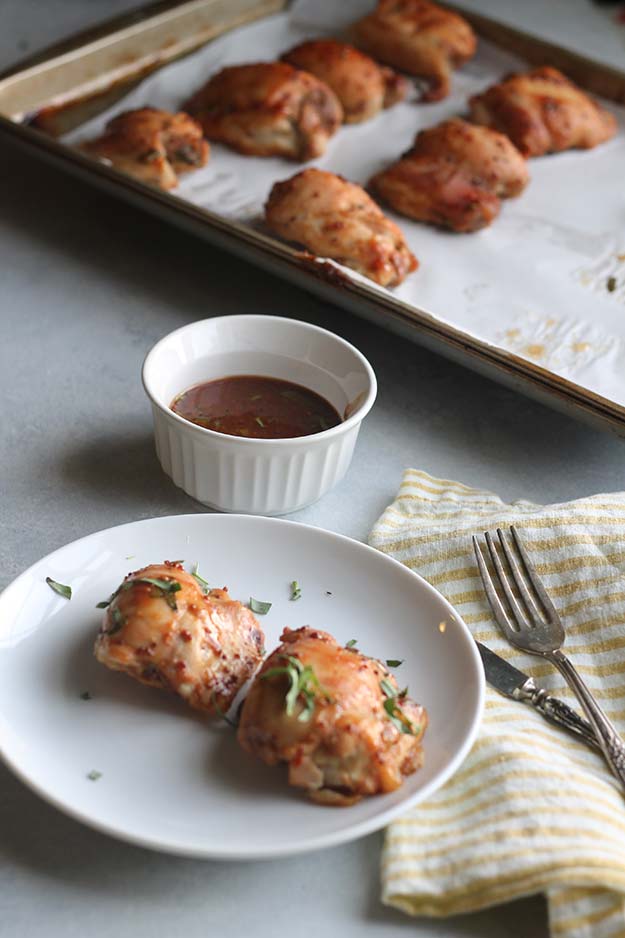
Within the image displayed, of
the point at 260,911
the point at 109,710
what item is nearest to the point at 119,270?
the point at 109,710

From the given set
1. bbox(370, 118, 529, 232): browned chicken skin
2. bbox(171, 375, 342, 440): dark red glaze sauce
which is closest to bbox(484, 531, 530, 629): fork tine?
bbox(171, 375, 342, 440): dark red glaze sauce

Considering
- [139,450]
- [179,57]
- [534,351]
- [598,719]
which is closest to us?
[598,719]

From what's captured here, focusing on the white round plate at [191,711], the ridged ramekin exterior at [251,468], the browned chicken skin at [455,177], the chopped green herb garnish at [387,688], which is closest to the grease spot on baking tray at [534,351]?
the browned chicken skin at [455,177]

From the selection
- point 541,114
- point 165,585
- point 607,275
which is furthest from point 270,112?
point 165,585

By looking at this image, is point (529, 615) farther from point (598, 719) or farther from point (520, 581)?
point (598, 719)

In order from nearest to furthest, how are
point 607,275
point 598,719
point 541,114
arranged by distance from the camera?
point 598,719, point 607,275, point 541,114

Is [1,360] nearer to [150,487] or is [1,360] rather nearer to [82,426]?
[82,426]
